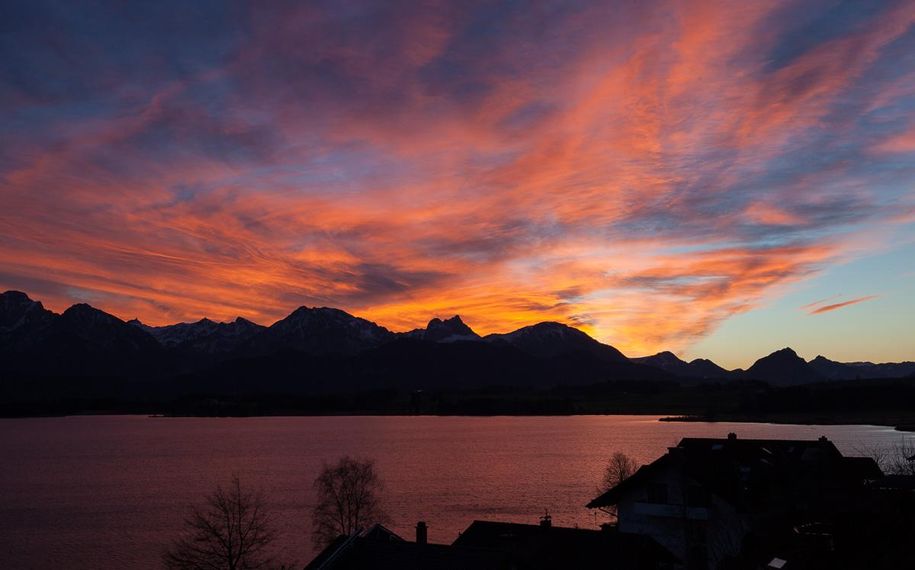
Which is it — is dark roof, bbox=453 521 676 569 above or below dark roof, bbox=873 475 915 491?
below

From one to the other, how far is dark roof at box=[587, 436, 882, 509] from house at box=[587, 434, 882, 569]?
66 millimetres

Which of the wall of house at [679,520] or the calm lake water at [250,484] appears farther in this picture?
the calm lake water at [250,484]

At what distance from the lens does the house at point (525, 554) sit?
3569 centimetres

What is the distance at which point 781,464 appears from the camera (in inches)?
2251

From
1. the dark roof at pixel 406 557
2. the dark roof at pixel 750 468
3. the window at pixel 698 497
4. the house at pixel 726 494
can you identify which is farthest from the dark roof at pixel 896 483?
the dark roof at pixel 406 557

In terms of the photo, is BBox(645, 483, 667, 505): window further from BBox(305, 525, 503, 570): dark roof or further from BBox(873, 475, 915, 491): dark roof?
BBox(305, 525, 503, 570): dark roof

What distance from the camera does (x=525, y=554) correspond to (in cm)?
3716

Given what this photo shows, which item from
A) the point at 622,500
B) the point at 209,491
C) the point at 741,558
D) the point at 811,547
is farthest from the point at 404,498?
the point at 811,547

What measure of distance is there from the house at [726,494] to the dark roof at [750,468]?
7 cm

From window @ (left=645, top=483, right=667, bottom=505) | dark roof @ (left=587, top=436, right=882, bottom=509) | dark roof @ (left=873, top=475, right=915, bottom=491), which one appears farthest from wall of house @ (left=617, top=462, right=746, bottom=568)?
dark roof @ (left=873, top=475, right=915, bottom=491)

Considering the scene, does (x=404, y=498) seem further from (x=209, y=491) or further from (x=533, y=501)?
(x=209, y=491)

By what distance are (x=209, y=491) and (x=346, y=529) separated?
7317 centimetres

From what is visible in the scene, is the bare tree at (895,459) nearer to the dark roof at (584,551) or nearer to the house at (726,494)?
the house at (726,494)

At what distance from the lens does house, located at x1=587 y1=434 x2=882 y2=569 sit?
48.8 metres
